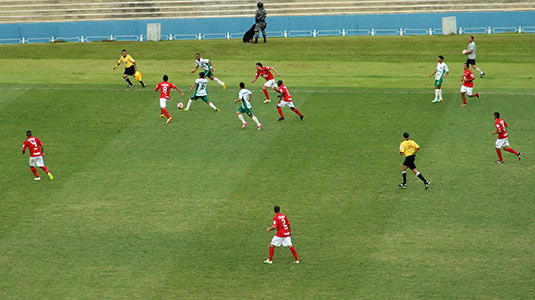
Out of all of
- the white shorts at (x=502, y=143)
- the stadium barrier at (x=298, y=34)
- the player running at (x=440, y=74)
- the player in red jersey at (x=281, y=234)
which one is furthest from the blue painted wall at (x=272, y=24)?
the player in red jersey at (x=281, y=234)

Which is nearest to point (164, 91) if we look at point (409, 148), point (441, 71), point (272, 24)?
point (409, 148)

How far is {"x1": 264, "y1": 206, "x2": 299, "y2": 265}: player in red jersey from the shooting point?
21.6 meters

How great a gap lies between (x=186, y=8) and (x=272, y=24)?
8.01 m

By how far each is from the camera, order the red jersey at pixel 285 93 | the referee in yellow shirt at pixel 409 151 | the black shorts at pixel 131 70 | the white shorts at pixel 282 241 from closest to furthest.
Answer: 1. the white shorts at pixel 282 241
2. the referee in yellow shirt at pixel 409 151
3. the red jersey at pixel 285 93
4. the black shorts at pixel 131 70

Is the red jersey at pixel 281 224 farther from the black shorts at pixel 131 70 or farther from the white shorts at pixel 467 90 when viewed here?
the black shorts at pixel 131 70

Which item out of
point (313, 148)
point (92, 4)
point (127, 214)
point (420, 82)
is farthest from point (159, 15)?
point (127, 214)

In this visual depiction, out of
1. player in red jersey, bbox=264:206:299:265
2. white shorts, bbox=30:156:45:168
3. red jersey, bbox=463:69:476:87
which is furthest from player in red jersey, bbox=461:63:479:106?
white shorts, bbox=30:156:45:168

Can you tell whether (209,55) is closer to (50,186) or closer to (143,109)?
(143,109)

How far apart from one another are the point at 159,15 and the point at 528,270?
48.5 meters

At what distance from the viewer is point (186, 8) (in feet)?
214

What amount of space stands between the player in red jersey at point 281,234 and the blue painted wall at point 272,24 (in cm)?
4223

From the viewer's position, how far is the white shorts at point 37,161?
28594 mm

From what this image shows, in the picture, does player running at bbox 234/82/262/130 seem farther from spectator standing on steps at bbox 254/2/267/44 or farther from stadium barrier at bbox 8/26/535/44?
stadium barrier at bbox 8/26/535/44

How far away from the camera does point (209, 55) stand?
1992 inches
